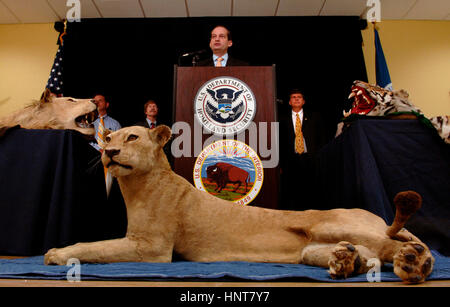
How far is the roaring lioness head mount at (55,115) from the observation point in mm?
2736

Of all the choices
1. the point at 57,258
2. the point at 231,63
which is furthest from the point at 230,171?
the point at 231,63

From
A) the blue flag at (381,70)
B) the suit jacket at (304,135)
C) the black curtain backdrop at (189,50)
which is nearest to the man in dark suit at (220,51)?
the suit jacket at (304,135)

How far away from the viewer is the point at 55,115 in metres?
2.79

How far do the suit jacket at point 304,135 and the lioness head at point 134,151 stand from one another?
2.83 m

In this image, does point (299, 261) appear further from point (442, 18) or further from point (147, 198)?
point (442, 18)

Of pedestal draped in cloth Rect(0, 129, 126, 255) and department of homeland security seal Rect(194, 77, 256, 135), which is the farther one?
department of homeland security seal Rect(194, 77, 256, 135)

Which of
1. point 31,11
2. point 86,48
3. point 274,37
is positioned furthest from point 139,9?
point 274,37

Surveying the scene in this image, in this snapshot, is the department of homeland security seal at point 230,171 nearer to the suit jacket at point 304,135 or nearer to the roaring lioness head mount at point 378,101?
the roaring lioness head mount at point 378,101

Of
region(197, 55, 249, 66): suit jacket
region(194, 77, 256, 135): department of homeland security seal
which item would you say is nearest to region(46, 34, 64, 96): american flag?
region(197, 55, 249, 66): suit jacket

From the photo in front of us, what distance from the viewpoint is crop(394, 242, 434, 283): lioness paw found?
1.24 m

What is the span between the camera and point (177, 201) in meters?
1.94

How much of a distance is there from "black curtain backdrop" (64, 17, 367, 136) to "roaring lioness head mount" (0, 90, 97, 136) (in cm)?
313

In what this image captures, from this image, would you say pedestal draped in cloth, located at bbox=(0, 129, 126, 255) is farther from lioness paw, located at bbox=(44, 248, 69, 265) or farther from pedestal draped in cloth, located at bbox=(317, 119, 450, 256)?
pedestal draped in cloth, located at bbox=(317, 119, 450, 256)

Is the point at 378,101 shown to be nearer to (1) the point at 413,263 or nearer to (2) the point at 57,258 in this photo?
(1) the point at 413,263
